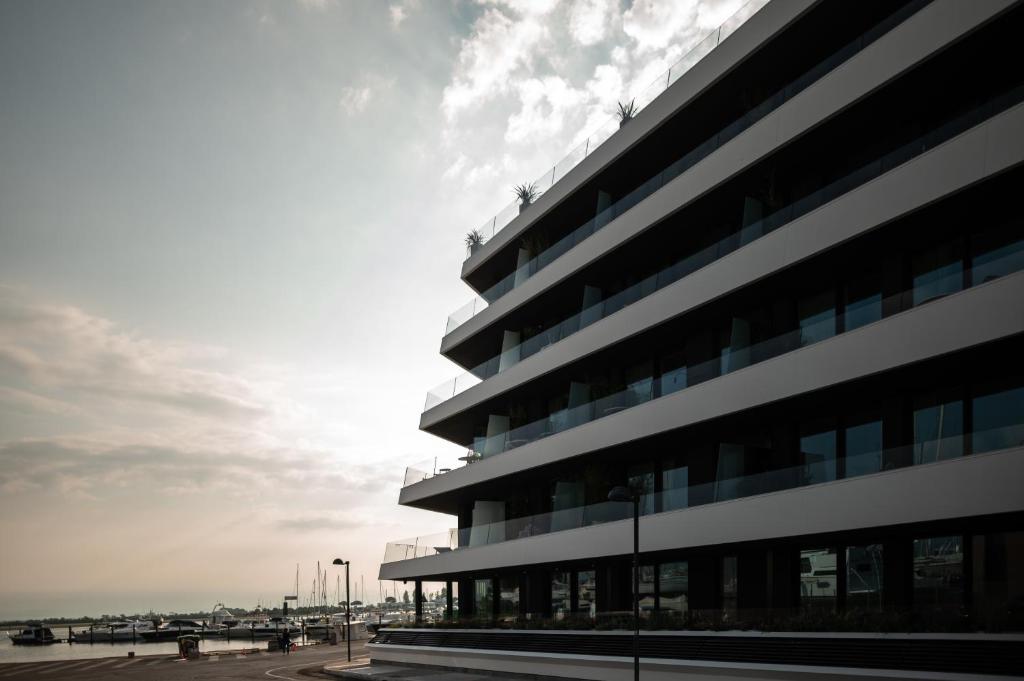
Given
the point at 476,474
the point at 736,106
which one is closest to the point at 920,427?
the point at 736,106

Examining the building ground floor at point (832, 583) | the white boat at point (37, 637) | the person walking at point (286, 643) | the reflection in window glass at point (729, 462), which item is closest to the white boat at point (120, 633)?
the white boat at point (37, 637)

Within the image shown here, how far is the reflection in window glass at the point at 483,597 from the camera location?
4459cm

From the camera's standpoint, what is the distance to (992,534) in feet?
66.1

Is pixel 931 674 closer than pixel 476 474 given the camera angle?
Yes

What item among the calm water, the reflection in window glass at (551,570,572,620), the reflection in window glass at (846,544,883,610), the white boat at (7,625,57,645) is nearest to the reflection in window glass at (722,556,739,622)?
the reflection in window glass at (846,544,883,610)

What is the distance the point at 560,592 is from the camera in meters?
38.2

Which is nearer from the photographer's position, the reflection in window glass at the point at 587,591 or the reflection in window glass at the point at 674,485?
the reflection in window glass at the point at 674,485

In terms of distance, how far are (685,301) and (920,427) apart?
8775 mm

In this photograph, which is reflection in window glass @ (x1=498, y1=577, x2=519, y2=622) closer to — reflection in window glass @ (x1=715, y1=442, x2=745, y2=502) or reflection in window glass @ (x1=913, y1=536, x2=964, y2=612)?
reflection in window glass @ (x1=715, y1=442, x2=745, y2=502)

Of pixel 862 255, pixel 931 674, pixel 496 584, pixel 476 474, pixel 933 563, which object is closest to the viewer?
pixel 931 674

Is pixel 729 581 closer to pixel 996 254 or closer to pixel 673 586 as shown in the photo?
pixel 673 586

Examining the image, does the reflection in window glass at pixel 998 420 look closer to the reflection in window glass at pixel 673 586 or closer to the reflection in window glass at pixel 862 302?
the reflection in window glass at pixel 862 302

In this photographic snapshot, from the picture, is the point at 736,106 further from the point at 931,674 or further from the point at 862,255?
the point at 931,674

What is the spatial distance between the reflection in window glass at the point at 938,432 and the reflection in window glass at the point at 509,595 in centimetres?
2467
